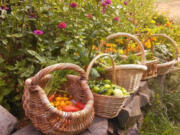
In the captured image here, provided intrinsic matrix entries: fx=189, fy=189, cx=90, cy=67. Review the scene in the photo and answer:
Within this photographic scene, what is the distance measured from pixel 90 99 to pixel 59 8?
0.95 meters

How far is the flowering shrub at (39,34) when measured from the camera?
172 cm

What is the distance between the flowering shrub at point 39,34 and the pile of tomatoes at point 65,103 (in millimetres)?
326

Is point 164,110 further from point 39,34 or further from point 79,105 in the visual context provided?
point 39,34

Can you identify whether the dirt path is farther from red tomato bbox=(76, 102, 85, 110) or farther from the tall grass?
red tomato bbox=(76, 102, 85, 110)

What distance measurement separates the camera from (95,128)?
167cm

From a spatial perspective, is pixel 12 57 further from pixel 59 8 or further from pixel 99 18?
pixel 99 18

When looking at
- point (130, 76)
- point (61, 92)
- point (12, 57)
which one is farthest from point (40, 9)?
point (130, 76)

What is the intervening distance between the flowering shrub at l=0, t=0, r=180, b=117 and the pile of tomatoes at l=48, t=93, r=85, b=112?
326 mm

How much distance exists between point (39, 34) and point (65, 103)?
648 millimetres

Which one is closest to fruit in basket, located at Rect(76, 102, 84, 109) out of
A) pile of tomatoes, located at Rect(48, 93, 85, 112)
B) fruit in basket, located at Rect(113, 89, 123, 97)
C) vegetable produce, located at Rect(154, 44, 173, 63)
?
pile of tomatoes, located at Rect(48, 93, 85, 112)

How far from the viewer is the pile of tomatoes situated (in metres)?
1.57

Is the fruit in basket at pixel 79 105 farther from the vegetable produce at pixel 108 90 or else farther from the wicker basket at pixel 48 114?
the vegetable produce at pixel 108 90

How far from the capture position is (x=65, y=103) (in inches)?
65.7

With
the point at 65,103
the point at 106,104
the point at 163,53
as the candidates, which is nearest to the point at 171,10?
the point at 163,53
